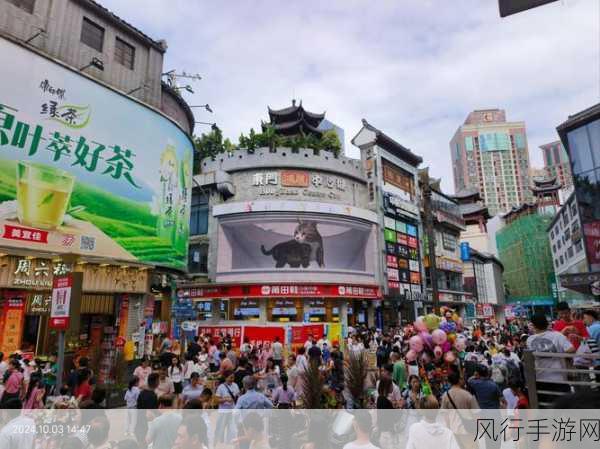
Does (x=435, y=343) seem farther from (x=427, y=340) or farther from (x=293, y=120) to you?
(x=293, y=120)

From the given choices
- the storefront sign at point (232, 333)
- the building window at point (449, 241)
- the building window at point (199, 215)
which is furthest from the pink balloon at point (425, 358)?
the building window at point (449, 241)

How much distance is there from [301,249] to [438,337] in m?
22.3

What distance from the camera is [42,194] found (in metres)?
14.7

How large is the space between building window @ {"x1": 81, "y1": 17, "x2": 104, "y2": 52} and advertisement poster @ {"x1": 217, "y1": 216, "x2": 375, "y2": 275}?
16.3 m

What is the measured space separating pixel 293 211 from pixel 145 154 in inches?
569

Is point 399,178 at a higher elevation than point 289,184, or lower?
higher

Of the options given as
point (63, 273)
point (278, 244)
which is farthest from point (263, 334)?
point (63, 273)

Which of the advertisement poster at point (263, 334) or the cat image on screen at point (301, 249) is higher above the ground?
the cat image on screen at point (301, 249)

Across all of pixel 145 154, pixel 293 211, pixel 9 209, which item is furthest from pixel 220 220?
pixel 9 209

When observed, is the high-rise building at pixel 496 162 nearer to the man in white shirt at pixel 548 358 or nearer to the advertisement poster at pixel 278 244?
the advertisement poster at pixel 278 244

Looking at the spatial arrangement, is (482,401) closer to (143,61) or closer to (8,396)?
(8,396)

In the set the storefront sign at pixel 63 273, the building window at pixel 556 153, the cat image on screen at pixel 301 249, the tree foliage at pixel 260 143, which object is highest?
the building window at pixel 556 153

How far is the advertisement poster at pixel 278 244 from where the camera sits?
103 feet

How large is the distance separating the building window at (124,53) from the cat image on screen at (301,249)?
53.8 ft
